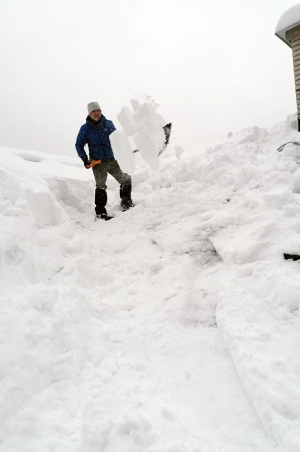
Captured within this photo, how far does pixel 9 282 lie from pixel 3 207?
125 cm

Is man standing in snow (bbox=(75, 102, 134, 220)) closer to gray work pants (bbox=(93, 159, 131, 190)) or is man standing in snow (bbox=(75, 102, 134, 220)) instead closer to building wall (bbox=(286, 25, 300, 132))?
gray work pants (bbox=(93, 159, 131, 190))

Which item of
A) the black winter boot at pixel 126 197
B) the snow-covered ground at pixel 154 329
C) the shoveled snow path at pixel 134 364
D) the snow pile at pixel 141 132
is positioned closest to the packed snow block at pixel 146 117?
the snow pile at pixel 141 132

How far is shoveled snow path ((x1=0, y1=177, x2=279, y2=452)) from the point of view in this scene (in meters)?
1.39

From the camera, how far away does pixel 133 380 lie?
179 centimetres

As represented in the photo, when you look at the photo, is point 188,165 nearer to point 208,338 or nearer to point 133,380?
point 208,338

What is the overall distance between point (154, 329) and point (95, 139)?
3.95 meters

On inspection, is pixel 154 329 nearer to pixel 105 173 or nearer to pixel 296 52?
pixel 105 173

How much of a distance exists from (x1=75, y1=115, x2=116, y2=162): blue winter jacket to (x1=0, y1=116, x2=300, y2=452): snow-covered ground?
1.50 metres

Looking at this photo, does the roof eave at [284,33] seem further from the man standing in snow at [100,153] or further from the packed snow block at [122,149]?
the man standing in snow at [100,153]

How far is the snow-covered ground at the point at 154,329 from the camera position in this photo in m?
1.42

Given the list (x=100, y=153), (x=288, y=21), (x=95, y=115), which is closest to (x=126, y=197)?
(x=100, y=153)

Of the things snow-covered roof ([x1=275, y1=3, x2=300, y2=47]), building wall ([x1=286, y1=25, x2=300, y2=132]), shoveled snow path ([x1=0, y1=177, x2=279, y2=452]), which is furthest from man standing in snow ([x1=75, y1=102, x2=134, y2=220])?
snow-covered roof ([x1=275, y1=3, x2=300, y2=47])

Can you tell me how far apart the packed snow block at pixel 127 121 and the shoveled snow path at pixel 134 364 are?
360 centimetres

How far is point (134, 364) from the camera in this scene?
1931 millimetres
